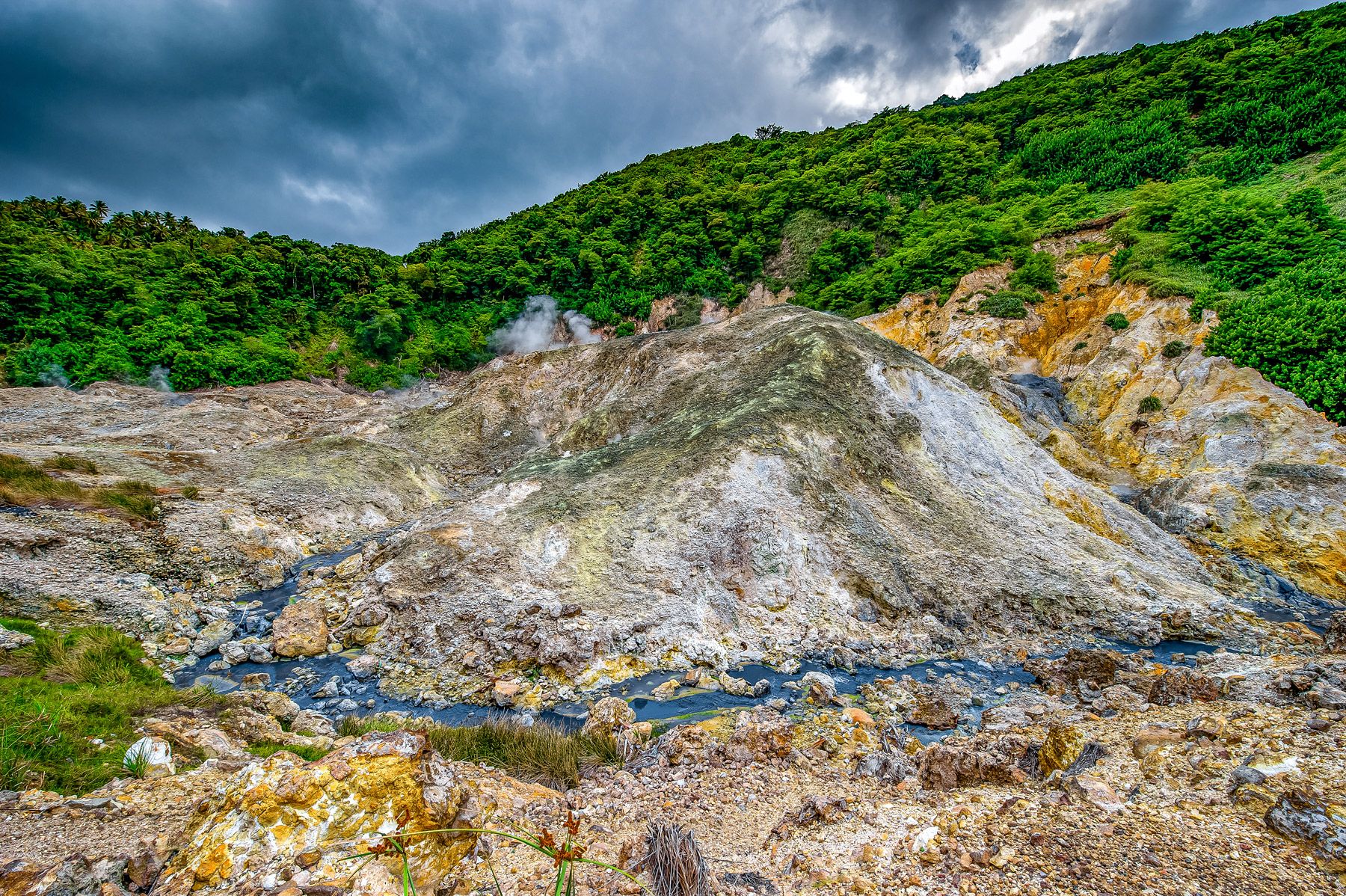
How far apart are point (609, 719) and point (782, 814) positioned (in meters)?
3.34

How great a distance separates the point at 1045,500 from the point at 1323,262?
19756 millimetres

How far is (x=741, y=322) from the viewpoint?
2517 centimetres

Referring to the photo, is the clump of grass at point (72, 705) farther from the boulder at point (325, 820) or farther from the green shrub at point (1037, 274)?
the green shrub at point (1037, 274)

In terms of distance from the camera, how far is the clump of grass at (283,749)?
5.88 meters

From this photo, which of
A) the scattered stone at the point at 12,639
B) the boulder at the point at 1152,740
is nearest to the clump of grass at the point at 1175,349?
the boulder at the point at 1152,740

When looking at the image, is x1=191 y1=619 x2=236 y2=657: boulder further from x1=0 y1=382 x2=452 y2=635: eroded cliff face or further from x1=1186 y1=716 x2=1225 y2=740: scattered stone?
x1=1186 y1=716 x2=1225 y2=740: scattered stone

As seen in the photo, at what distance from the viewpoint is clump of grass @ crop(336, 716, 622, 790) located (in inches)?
245

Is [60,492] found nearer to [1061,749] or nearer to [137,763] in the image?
[137,763]

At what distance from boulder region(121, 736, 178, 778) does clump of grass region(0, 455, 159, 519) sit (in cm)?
1255

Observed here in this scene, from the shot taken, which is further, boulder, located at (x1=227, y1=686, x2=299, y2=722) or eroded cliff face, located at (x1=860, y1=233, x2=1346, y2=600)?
eroded cliff face, located at (x1=860, y1=233, x2=1346, y2=600)

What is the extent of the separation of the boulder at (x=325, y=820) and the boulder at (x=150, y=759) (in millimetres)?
1679

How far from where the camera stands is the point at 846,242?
47156 millimetres

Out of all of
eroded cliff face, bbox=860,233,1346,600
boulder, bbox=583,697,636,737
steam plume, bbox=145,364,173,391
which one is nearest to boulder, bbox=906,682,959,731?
boulder, bbox=583,697,636,737

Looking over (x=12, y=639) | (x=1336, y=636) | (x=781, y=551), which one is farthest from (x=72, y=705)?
(x=1336, y=636)
